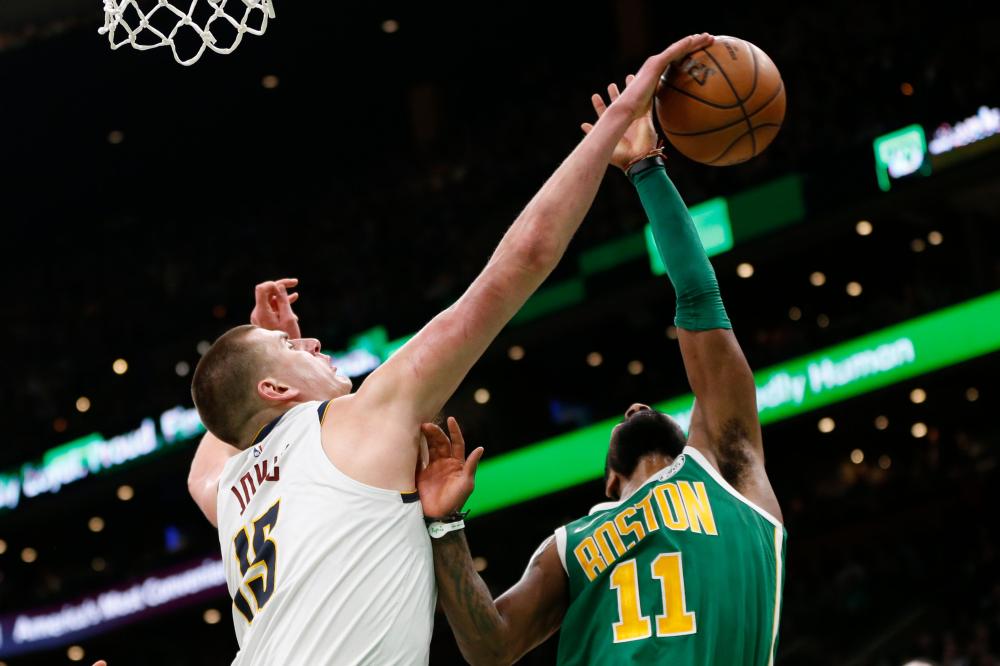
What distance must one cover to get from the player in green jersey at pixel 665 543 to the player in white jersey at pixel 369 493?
15 centimetres

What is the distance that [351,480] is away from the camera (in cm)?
265

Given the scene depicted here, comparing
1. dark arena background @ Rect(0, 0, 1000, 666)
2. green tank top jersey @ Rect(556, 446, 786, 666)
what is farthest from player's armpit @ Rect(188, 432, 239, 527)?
dark arena background @ Rect(0, 0, 1000, 666)

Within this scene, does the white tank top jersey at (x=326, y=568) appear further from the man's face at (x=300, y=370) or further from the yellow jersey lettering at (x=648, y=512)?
the yellow jersey lettering at (x=648, y=512)

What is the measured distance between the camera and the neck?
11.3 feet

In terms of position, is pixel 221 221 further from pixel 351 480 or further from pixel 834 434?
pixel 351 480

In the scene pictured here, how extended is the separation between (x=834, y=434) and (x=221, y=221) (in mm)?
10191

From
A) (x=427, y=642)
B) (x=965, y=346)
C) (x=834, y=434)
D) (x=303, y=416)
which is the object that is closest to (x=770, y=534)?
(x=427, y=642)

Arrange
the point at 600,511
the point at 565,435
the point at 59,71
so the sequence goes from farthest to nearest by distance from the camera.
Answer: the point at 59,71 → the point at 565,435 → the point at 600,511

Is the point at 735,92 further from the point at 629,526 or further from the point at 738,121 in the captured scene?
the point at 629,526

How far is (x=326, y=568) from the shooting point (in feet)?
8.60

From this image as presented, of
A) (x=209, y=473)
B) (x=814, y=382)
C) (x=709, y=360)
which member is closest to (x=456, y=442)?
(x=709, y=360)

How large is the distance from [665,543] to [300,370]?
99 cm

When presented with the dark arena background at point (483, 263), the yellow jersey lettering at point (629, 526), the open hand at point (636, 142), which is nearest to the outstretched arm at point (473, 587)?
the yellow jersey lettering at point (629, 526)

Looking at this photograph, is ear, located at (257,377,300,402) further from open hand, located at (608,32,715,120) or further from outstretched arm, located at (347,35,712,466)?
open hand, located at (608,32,715,120)
